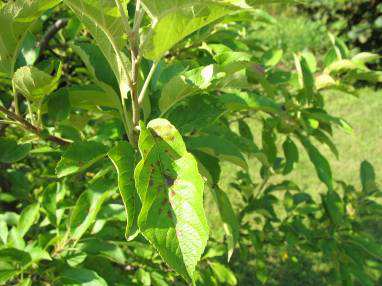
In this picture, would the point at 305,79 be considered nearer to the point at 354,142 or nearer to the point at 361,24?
the point at 361,24

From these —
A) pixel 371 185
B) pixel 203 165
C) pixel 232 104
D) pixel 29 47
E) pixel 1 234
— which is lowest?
pixel 371 185

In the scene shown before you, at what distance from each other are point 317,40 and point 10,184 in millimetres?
8797

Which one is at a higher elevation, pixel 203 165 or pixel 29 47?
pixel 29 47

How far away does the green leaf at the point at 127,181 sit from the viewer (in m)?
0.77

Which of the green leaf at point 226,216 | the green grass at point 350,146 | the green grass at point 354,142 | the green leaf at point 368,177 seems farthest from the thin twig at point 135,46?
the green grass at point 350,146

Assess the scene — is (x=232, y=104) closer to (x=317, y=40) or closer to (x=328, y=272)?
(x=328, y=272)

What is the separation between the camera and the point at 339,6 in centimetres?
481

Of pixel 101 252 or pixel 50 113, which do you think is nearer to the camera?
pixel 50 113

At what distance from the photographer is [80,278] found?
1.41 m

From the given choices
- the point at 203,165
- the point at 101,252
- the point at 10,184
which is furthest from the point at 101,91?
the point at 10,184

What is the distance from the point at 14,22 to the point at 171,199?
0.48m

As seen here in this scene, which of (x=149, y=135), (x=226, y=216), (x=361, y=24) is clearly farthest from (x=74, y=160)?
(x=361, y=24)

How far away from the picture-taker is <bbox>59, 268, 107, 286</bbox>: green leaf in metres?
1.38

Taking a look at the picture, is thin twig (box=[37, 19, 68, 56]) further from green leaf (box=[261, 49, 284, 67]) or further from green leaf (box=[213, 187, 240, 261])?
green leaf (box=[213, 187, 240, 261])
